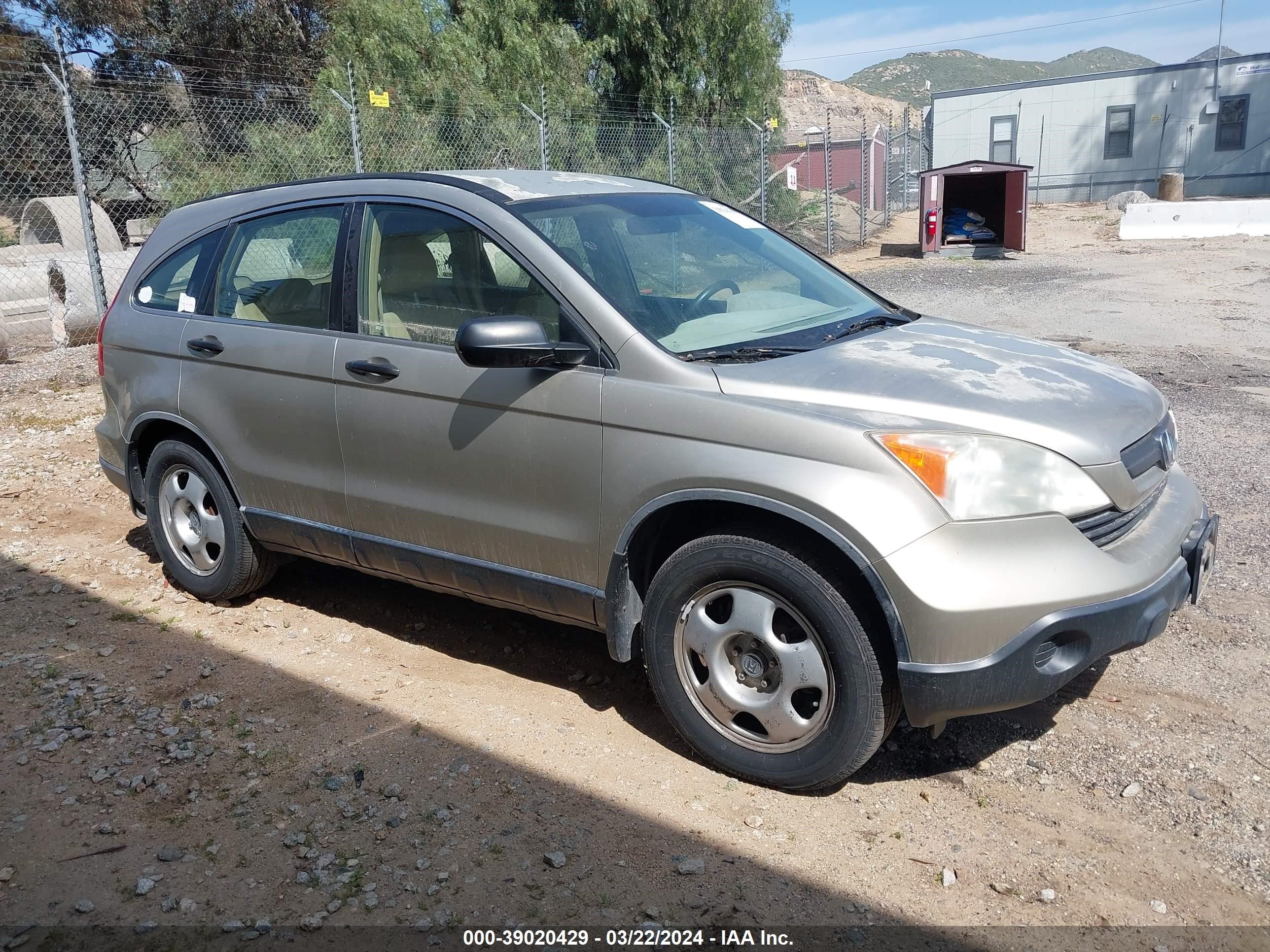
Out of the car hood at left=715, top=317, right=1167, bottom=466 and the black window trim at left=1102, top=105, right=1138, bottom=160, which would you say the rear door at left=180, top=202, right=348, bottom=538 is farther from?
the black window trim at left=1102, top=105, right=1138, bottom=160

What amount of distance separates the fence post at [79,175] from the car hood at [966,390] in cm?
737

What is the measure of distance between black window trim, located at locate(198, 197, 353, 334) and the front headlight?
2288mm

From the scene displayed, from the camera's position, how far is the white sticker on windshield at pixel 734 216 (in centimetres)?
450

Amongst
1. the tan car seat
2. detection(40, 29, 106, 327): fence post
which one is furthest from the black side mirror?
detection(40, 29, 106, 327): fence post

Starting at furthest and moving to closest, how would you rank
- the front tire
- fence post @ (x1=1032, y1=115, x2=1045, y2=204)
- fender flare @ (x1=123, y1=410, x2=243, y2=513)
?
fence post @ (x1=1032, y1=115, x2=1045, y2=204) < fender flare @ (x1=123, y1=410, x2=243, y2=513) < the front tire

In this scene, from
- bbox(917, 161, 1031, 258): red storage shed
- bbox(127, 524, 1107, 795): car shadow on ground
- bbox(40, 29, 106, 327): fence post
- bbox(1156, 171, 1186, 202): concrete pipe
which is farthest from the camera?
bbox(1156, 171, 1186, 202): concrete pipe

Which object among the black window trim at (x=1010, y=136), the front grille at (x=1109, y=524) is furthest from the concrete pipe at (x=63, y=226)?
the black window trim at (x=1010, y=136)

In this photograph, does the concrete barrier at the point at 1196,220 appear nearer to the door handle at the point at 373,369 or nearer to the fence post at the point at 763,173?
the fence post at the point at 763,173

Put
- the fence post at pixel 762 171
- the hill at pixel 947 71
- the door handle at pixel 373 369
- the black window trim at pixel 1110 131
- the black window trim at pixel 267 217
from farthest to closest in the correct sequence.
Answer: the hill at pixel 947 71 → the black window trim at pixel 1110 131 → the fence post at pixel 762 171 → the black window trim at pixel 267 217 → the door handle at pixel 373 369

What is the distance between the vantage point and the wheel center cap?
3211 millimetres

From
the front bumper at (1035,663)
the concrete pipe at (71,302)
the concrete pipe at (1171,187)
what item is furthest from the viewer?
the concrete pipe at (1171,187)

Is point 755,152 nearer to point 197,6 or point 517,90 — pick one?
point 517,90

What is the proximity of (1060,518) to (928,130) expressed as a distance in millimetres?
38527

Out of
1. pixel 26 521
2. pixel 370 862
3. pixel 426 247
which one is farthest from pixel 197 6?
pixel 370 862
